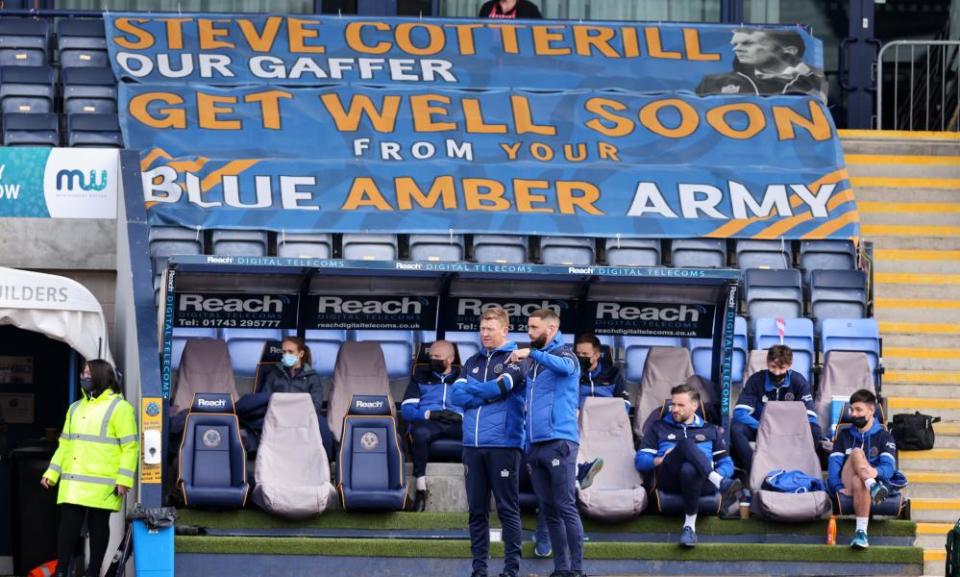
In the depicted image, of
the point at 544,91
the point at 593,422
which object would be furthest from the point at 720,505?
the point at 544,91

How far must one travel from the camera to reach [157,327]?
14.3 m

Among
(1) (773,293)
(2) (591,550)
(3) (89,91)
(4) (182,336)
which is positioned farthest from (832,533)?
(3) (89,91)

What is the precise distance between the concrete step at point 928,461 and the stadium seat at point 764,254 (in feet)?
8.04

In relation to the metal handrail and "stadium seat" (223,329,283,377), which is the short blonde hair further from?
the metal handrail

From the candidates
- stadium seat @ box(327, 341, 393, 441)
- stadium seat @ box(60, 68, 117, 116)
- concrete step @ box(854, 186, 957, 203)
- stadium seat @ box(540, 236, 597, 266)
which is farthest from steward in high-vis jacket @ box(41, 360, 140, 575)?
concrete step @ box(854, 186, 957, 203)

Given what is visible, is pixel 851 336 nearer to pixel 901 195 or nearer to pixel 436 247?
pixel 901 195

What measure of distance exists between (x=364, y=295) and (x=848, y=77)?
8.21m

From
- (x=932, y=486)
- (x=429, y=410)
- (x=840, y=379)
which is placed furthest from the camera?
(x=840, y=379)

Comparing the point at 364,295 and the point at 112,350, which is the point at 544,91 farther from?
the point at 112,350

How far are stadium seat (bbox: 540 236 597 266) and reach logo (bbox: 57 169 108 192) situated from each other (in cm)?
422

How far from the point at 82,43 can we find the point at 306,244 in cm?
423

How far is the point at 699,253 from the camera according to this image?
1833cm

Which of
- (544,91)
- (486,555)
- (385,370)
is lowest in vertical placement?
(486,555)

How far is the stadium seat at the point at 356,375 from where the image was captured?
15594 millimetres
